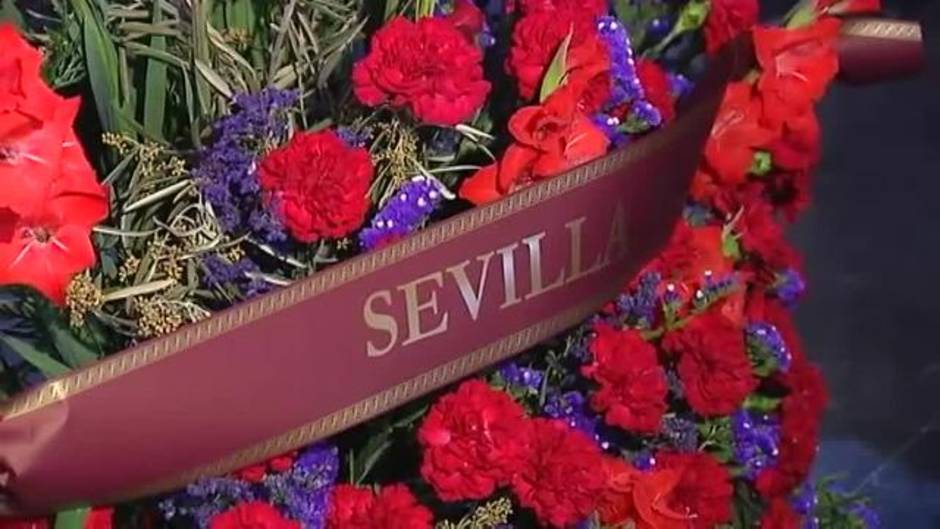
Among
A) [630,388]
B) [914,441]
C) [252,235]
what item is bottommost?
[914,441]

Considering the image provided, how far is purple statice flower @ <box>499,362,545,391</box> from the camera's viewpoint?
106cm

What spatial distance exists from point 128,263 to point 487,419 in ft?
0.64

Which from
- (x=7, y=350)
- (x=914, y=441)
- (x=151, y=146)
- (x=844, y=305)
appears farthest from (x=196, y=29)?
(x=844, y=305)

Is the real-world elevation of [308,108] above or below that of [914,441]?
above

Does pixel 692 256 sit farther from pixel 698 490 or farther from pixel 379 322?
pixel 379 322

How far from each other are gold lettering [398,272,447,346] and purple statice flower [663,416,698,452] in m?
0.20

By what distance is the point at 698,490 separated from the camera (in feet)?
3.63

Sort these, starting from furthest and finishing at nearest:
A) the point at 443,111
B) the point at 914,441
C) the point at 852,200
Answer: the point at 852,200 → the point at 914,441 → the point at 443,111

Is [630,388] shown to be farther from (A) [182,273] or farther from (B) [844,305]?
(B) [844,305]

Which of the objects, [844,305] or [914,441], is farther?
[844,305]

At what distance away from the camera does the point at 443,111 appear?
0.99 metres

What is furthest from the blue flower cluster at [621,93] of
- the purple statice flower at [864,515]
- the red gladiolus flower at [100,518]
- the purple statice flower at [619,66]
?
the purple statice flower at [864,515]

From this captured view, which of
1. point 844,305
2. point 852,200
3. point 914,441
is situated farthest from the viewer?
point 852,200

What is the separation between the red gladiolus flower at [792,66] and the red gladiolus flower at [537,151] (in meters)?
0.14
